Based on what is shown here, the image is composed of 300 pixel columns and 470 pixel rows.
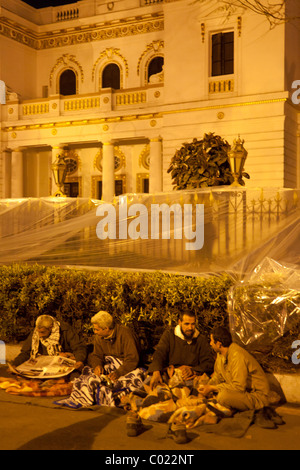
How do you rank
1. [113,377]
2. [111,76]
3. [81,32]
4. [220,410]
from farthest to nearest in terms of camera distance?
[111,76] → [81,32] → [113,377] → [220,410]

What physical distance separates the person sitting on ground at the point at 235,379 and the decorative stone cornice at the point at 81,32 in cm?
2032

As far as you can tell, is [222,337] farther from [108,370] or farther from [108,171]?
[108,171]

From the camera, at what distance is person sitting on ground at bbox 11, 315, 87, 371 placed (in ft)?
19.3

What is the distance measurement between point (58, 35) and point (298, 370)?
77.9 ft

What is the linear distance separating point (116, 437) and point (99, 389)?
821mm

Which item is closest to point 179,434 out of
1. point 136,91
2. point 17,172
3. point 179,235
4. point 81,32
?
point 179,235

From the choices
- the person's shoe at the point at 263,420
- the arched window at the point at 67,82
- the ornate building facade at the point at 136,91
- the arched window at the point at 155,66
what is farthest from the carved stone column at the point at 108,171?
the person's shoe at the point at 263,420

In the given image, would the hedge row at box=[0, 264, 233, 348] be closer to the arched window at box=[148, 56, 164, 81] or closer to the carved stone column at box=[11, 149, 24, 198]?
the carved stone column at box=[11, 149, 24, 198]

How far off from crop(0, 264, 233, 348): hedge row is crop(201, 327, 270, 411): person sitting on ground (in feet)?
2.58

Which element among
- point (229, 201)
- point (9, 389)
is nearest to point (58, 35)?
point (229, 201)

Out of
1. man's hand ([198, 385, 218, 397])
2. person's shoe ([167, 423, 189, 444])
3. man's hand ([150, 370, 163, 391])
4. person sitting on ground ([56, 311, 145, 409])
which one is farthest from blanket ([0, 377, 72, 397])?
person's shoe ([167, 423, 189, 444])

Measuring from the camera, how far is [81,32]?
2497cm

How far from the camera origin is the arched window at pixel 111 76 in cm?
2494

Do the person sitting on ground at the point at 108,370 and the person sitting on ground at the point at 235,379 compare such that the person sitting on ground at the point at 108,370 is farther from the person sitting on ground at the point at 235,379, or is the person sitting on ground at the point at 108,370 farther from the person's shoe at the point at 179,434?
the person's shoe at the point at 179,434
